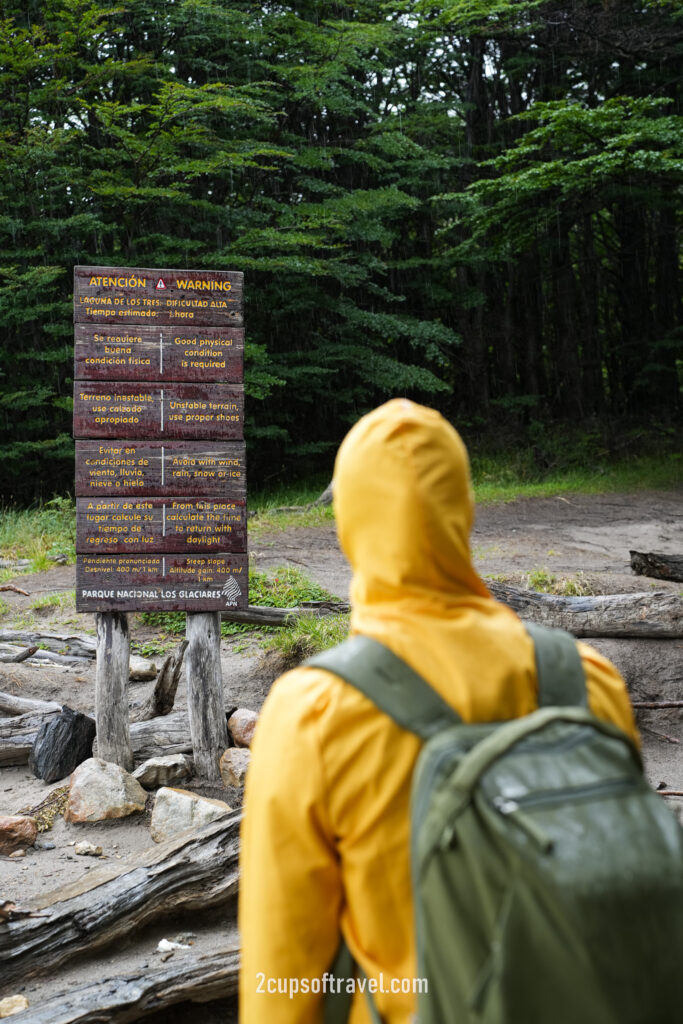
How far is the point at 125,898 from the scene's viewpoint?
139 inches

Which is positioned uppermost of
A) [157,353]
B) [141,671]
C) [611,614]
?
[157,353]

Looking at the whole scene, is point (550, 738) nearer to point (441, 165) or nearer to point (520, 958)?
point (520, 958)

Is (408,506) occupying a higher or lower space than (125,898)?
higher

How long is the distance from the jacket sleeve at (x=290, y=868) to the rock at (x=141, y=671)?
5814 millimetres

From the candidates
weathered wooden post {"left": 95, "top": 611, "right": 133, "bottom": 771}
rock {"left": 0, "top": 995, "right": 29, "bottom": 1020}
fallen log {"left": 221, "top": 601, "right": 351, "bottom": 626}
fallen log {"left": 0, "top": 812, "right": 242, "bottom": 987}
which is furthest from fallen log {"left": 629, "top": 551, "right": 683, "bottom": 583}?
rock {"left": 0, "top": 995, "right": 29, "bottom": 1020}

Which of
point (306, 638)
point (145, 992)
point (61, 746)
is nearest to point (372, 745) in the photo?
point (145, 992)

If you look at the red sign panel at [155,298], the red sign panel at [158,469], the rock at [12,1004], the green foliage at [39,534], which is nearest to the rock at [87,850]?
the rock at [12,1004]

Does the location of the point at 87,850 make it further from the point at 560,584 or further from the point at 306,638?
the point at 560,584

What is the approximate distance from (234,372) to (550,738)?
4.39 m

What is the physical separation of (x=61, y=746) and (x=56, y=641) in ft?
6.46

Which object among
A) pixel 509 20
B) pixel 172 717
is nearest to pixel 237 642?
pixel 172 717

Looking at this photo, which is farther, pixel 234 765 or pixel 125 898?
pixel 234 765

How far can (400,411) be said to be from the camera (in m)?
1.38

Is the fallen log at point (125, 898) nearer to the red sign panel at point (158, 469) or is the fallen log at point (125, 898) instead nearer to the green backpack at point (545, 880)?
the red sign panel at point (158, 469)
